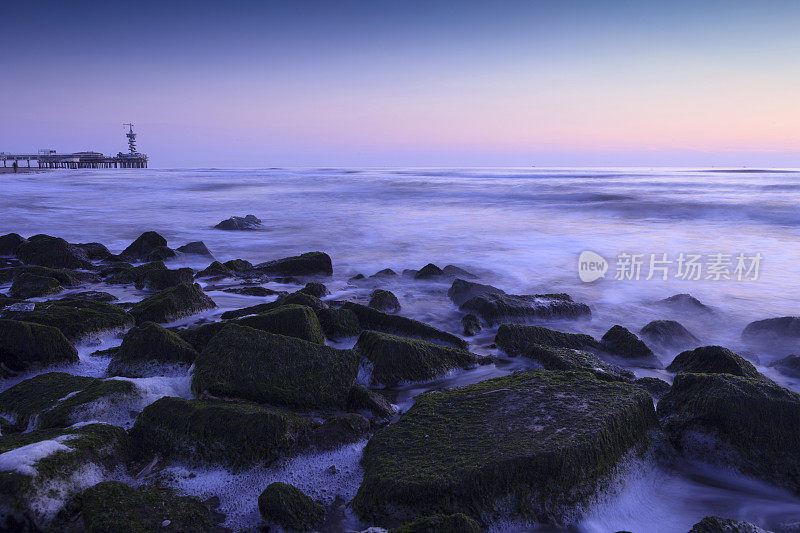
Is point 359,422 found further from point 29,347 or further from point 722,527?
point 29,347

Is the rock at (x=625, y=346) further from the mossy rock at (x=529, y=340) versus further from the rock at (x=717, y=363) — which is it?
the rock at (x=717, y=363)

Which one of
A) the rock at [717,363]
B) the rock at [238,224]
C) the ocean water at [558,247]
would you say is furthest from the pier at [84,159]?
the rock at [717,363]

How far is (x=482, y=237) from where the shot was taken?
13.6 meters

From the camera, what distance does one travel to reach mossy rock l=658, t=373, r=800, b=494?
8.80 feet

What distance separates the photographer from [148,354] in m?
3.70

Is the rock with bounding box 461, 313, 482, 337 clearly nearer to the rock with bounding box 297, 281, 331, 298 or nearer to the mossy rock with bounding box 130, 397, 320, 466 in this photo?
the rock with bounding box 297, 281, 331, 298

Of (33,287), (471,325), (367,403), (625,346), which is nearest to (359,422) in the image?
(367,403)

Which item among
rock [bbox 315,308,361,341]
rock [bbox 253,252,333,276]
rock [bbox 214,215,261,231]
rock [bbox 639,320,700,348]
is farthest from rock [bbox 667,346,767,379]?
rock [bbox 214,215,261,231]

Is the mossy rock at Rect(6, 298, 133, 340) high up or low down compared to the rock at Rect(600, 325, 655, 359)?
up

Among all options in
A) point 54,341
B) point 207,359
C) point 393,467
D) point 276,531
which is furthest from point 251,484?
point 54,341

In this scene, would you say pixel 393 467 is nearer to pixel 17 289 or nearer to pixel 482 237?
pixel 17 289

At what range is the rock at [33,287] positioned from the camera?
594cm

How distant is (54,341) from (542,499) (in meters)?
3.65

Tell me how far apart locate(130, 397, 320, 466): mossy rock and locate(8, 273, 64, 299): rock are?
431cm
